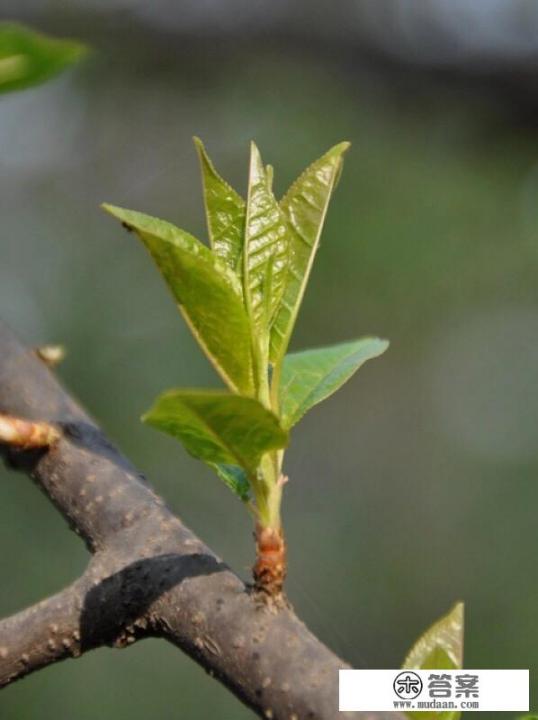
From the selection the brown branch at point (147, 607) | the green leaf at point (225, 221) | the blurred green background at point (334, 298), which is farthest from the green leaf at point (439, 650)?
the blurred green background at point (334, 298)

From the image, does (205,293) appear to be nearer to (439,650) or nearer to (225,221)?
(225,221)

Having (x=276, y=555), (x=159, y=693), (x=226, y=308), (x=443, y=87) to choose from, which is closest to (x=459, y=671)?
(x=276, y=555)

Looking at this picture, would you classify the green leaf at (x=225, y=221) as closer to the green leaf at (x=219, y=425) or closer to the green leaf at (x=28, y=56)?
the green leaf at (x=219, y=425)

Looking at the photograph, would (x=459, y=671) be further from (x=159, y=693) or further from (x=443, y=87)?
(x=159, y=693)

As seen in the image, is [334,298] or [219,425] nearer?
[219,425]

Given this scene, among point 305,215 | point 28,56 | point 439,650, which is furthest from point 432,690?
point 28,56

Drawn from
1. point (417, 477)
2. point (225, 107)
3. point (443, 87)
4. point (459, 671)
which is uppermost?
point (225, 107)

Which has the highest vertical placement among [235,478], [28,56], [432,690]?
[28,56]
